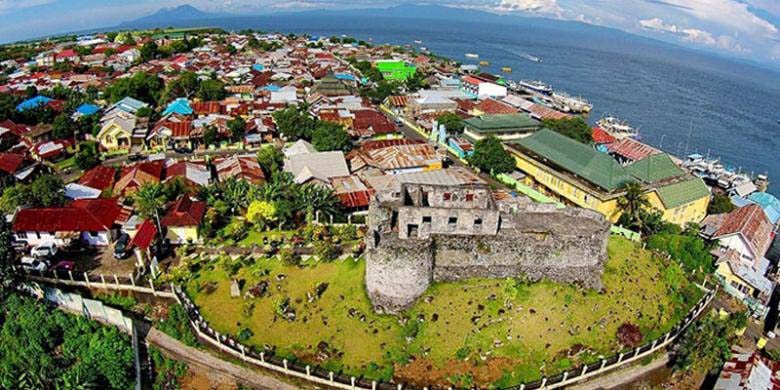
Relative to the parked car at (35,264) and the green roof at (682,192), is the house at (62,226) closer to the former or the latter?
the parked car at (35,264)

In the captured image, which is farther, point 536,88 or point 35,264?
point 536,88

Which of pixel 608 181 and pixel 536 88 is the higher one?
pixel 536 88

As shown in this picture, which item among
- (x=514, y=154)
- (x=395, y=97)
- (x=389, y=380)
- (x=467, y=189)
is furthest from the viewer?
(x=395, y=97)

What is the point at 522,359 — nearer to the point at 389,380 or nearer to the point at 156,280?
the point at 389,380

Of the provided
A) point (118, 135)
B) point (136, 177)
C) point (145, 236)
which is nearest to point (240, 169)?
point (136, 177)

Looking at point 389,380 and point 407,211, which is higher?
point 407,211

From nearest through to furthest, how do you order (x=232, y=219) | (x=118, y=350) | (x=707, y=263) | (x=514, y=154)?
1. (x=118, y=350)
2. (x=707, y=263)
3. (x=232, y=219)
4. (x=514, y=154)

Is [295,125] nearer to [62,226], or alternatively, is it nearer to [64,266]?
[62,226]

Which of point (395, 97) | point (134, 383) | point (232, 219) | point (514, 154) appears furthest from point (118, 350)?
point (395, 97)
